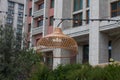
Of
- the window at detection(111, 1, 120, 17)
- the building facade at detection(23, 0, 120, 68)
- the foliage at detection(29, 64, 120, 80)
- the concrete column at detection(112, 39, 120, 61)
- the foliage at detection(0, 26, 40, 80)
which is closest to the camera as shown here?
the foliage at detection(29, 64, 120, 80)

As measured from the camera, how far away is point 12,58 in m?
17.1

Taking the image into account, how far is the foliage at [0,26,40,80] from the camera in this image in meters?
16.7

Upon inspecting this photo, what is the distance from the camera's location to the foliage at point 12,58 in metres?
16.7

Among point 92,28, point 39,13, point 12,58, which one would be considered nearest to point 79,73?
point 12,58

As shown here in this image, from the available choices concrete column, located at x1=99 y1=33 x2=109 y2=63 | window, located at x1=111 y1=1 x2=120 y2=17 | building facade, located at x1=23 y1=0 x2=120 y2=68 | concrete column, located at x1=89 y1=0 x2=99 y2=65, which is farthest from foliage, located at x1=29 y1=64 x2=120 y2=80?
window, located at x1=111 y1=1 x2=120 y2=17

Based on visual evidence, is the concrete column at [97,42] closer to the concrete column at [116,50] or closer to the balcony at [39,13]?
the concrete column at [116,50]

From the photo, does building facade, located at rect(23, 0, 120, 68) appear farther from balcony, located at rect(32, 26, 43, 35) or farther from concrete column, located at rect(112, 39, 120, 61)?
balcony, located at rect(32, 26, 43, 35)

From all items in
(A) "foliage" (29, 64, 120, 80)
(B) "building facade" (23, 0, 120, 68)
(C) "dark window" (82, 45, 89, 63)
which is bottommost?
(A) "foliage" (29, 64, 120, 80)

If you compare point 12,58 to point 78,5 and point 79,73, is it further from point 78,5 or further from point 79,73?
point 78,5

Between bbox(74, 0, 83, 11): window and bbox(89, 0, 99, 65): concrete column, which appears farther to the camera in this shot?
bbox(74, 0, 83, 11): window

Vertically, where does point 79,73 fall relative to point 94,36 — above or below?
below

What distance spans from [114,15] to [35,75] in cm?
1731

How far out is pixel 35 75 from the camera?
13.0m

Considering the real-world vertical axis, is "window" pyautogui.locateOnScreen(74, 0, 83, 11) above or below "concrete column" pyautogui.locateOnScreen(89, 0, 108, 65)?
above
